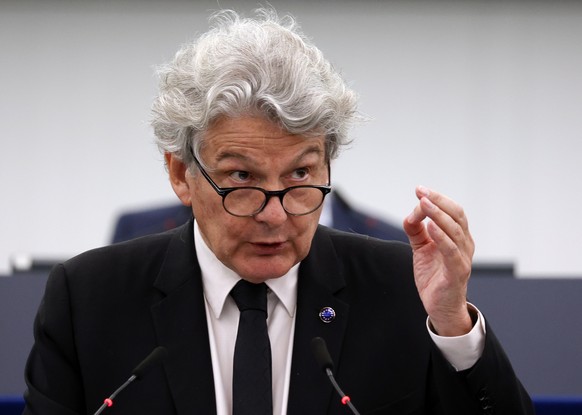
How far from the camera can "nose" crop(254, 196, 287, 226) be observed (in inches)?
72.9

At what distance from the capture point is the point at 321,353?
1797 millimetres

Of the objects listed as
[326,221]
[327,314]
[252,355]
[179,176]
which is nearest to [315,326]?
[327,314]

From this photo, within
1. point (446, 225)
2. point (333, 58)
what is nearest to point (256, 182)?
point (446, 225)

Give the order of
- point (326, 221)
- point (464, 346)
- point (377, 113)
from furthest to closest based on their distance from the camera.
A: 1. point (377, 113)
2. point (326, 221)
3. point (464, 346)

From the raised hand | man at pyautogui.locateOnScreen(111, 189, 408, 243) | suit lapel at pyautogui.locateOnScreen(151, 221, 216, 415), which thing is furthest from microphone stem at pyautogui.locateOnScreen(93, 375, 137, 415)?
man at pyautogui.locateOnScreen(111, 189, 408, 243)

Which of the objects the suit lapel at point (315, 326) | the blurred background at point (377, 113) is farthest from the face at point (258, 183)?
the blurred background at point (377, 113)

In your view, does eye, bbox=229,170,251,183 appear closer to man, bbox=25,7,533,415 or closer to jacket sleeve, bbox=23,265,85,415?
man, bbox=25,7,533,415

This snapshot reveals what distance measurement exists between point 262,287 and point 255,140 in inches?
11.6

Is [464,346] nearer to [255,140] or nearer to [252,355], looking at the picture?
[252,355]

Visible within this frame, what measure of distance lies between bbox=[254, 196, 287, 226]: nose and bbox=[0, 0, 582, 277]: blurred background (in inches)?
131

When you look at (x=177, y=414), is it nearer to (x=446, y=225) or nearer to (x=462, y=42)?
(x=446, y=225)

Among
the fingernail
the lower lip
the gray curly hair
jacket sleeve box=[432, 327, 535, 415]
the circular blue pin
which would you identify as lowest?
jacket sleeve box=[432, 327, 535, 415]

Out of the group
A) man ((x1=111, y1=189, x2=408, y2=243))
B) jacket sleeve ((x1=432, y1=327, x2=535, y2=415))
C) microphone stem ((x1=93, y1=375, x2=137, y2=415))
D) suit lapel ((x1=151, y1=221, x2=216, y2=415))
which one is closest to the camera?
microphone stem ((x1=93, y1=375, x2=137, y2=415))

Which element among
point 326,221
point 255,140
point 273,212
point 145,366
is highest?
point 255,140
